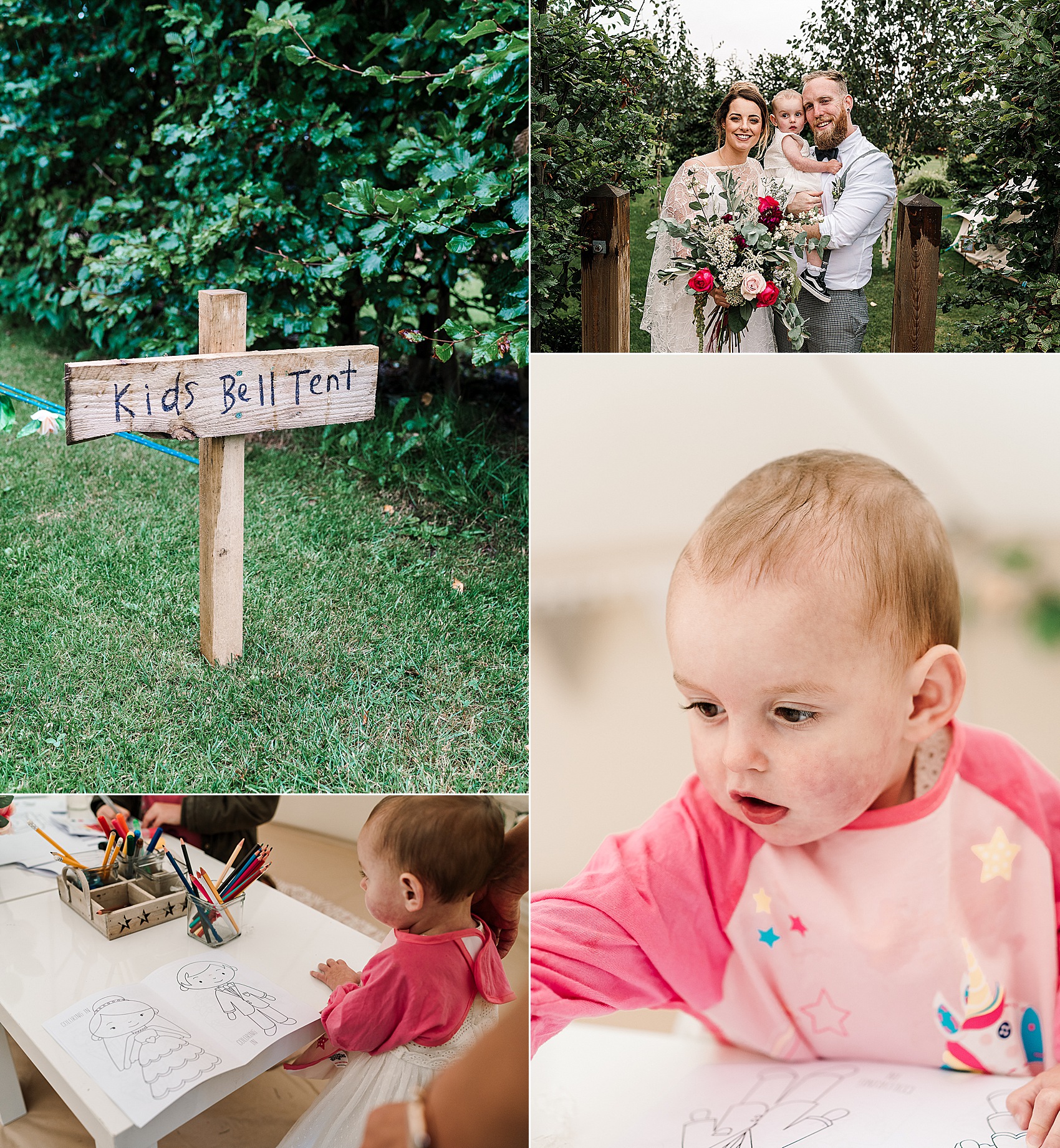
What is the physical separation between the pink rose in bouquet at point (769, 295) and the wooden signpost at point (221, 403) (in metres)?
0.87

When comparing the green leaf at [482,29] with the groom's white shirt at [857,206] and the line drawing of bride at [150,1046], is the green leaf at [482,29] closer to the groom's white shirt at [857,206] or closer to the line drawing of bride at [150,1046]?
the groom's white shirt at [857,206]

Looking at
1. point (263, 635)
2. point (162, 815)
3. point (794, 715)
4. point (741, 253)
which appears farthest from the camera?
point (263, 635)

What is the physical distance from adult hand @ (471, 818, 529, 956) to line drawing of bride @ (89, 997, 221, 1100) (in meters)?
0.46

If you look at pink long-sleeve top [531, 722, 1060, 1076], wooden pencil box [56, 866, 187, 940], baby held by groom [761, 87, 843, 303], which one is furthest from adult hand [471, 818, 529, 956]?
baby held by groom [761, 87, 843, 303]

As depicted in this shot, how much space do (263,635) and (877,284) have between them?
1501 mm

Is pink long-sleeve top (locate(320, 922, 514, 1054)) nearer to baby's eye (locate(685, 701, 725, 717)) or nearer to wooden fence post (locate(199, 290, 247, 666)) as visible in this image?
baby's eye (locate(685, 701, 725, 717))

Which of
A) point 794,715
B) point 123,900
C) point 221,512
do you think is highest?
point 221,512

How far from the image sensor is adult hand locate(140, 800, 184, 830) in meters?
1.78

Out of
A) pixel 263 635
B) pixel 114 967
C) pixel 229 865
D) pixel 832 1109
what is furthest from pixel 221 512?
pixel 832 1109

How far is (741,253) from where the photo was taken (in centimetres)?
155

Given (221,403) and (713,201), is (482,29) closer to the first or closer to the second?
(713,201)

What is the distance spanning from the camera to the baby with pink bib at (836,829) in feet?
4.74

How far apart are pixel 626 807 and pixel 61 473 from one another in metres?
1.93

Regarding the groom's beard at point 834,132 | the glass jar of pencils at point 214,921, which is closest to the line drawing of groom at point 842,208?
the groom's beard at point 834,132
